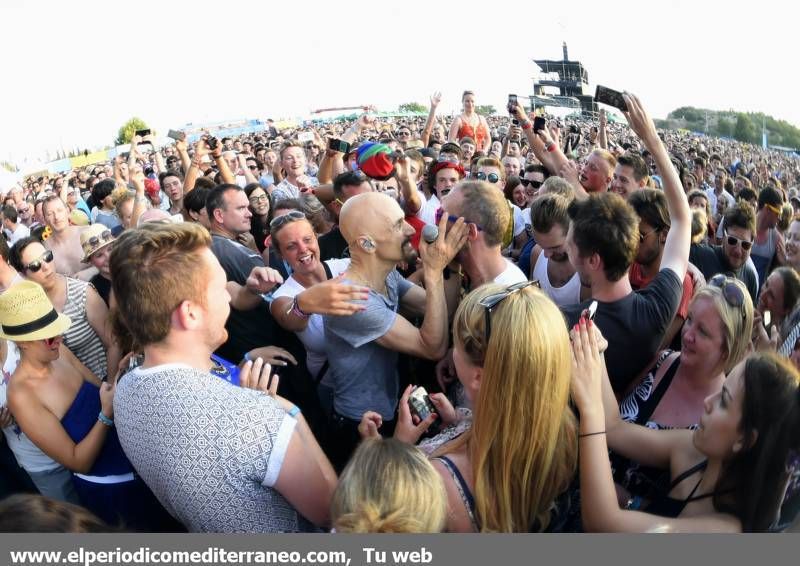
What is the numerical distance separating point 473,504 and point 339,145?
12.8ft

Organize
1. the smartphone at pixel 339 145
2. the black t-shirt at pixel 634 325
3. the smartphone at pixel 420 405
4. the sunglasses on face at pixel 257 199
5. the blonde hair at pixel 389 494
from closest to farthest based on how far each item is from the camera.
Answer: the blonde hair at pixel 389 494
the smartphone at pixel 420 405
the black t-shirt at pixel 634 325
the smartphone at pixel 339 145
the sunglasses on face at pixel 257 199

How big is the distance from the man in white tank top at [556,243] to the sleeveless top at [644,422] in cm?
72

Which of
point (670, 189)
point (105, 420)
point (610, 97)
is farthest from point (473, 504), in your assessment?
point (610, 97)

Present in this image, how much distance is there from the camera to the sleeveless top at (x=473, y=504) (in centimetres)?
146

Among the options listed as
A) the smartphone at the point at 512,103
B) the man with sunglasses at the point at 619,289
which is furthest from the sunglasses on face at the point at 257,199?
the man with sunglasses at the point at 619,289

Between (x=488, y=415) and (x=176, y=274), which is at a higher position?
(x=176, y=274)

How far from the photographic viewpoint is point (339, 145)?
15.8ft

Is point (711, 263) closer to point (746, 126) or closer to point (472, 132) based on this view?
point (746, 126)

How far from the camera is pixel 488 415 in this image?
4.92 feet

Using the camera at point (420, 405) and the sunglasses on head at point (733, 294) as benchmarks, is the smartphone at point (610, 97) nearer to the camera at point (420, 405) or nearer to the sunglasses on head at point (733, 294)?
the sunglasses on head at point (733, 294)

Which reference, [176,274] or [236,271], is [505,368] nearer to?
[176,274]

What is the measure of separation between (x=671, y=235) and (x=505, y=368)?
141 centimetres
